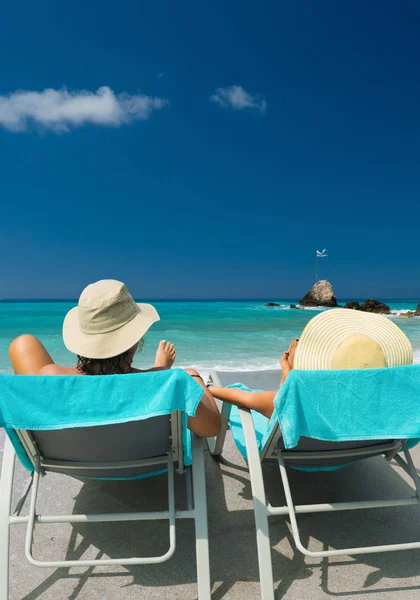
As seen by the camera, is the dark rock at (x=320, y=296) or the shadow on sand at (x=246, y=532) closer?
the shadow on sand at (x=246, y=532)

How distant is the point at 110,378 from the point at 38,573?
3.11 ft

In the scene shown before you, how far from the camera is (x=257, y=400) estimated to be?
5.66 ft

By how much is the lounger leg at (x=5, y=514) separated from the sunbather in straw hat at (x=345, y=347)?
35.1 inches

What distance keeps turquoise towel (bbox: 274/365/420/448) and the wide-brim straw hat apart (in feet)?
0.33

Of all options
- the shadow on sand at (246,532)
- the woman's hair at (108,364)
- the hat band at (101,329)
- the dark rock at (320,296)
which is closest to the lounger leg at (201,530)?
the shadow on sand at (246,532)

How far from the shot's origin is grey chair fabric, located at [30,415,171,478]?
1.50 meters

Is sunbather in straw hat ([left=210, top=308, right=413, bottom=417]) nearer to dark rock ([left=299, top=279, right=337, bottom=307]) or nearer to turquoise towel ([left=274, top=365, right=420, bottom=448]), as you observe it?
turquoise towel ([left=274, top=365, right=420, bottom=448])

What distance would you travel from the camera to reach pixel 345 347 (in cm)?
157

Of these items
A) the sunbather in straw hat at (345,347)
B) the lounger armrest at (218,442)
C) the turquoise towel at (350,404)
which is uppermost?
the sunbather in straw hat at (345,347)

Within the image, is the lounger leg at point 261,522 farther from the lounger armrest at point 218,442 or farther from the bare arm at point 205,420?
the lounger armrest at point 218,442

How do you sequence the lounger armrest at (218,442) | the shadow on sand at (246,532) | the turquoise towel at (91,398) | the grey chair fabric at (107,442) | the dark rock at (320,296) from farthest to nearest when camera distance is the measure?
the dark rock at (320,296) → the lounger armrest at (218,442) → the shadow on sand at (246,532) → the grey chair fabric at (107,442) → the turquoise towel at (91,398)

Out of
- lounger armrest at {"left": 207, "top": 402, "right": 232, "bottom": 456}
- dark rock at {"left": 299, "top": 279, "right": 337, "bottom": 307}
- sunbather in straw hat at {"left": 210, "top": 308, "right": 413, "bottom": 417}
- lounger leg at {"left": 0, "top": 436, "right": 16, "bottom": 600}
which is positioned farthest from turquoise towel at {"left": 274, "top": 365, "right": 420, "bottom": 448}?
dark rock at {"left": 299, "top": 279, "right": 337, "bottom": 307}

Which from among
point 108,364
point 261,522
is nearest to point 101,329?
point 108,364

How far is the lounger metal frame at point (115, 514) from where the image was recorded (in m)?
1.46
